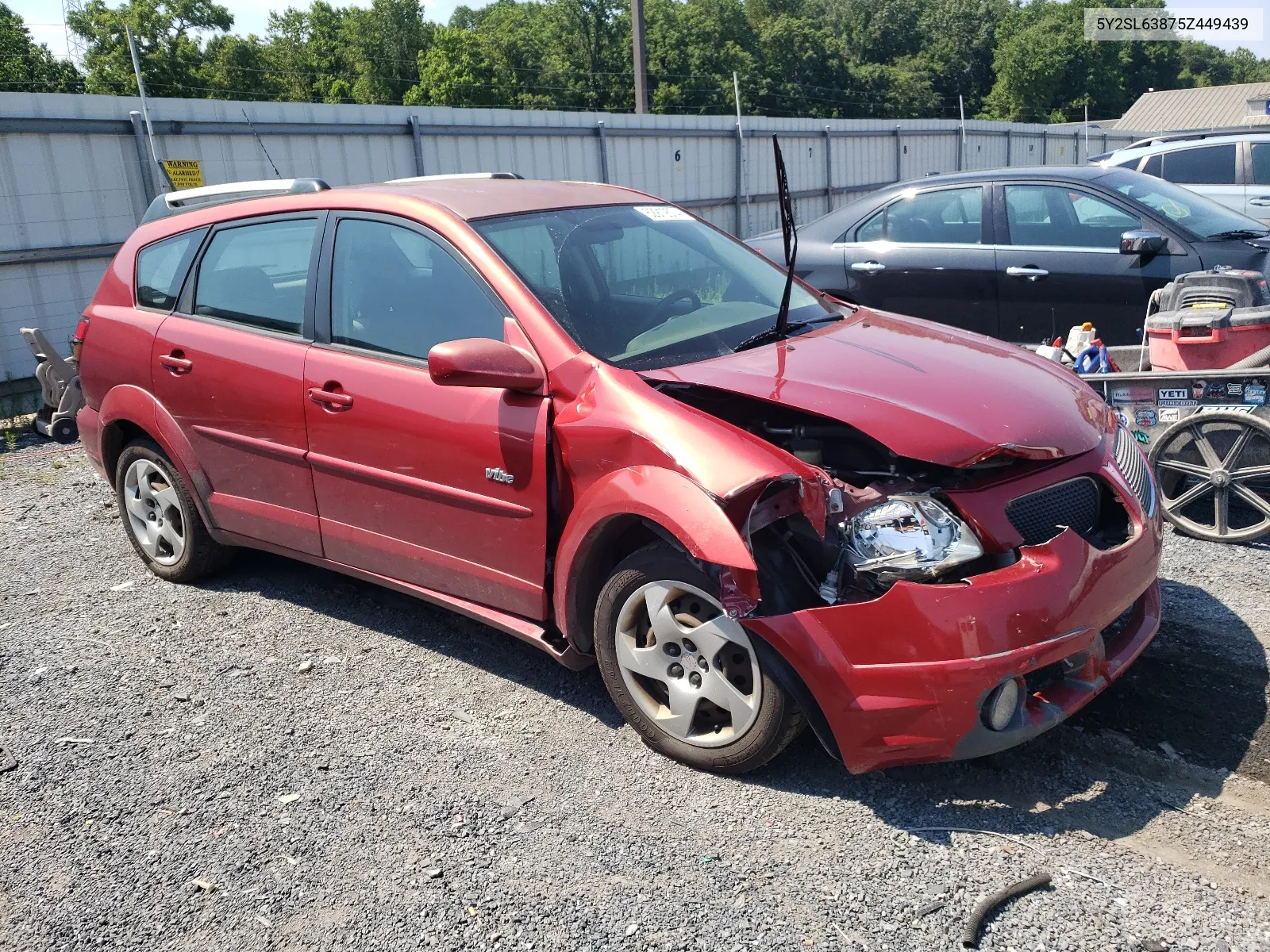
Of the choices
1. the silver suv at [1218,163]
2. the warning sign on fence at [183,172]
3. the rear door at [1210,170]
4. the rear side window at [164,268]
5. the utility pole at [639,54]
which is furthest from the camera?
the utility pole at [639,54]

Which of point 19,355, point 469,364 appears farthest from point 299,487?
point 19,355

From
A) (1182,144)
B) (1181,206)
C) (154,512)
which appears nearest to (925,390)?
(154,512)

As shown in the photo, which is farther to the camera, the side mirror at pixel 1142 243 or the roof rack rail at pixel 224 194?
the side mirror at pixel 1142 243

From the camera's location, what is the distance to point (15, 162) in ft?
30.1

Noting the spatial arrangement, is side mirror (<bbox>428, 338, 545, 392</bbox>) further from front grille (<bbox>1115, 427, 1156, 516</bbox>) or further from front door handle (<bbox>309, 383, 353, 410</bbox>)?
front grille (<bbox>1115, 427, 1156, 516</bbox>)

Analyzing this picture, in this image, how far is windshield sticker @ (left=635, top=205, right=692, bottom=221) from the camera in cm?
439

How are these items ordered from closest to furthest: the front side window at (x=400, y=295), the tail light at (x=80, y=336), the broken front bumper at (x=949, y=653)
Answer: the broken front bumper at (x=949, y=653)
the front side window at (x=400, y=295)
the tail light at (x=80, y=336)

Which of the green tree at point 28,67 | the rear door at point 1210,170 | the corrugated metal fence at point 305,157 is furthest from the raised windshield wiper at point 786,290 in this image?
the green tree at point 28,67

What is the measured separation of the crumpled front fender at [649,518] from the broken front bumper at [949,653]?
0.25 metres

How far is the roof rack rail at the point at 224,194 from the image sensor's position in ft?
15.1

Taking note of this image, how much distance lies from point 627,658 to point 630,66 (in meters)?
71.4

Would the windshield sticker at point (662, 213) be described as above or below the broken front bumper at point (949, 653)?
above

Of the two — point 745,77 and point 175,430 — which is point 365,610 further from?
point 745,77

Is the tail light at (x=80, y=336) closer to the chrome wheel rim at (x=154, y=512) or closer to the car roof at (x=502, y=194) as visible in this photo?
the chrome wheel rim at (x=154, y=512)
